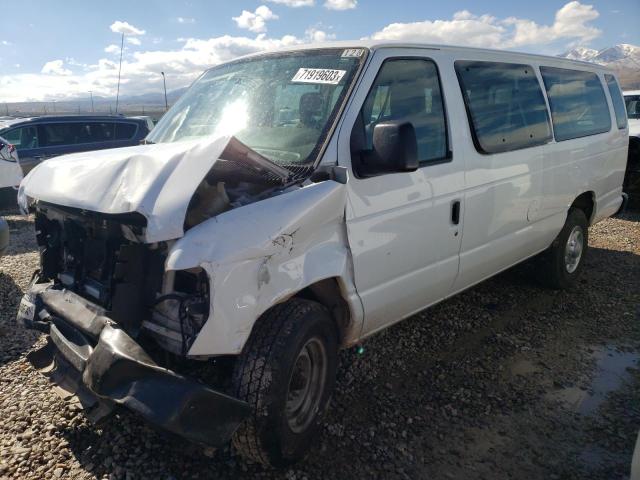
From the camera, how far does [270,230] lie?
89.4 inches

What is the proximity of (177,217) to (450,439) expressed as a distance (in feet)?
6.60

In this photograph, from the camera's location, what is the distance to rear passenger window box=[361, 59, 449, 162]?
296cm

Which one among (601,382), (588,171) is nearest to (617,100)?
(588,171)

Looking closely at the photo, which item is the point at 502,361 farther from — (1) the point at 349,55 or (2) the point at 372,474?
(1) the point at 349,55

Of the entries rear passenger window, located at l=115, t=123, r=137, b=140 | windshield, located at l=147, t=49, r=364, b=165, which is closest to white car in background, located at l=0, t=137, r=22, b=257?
rear passenger window, located at l=115, t=123, r=137, b=140

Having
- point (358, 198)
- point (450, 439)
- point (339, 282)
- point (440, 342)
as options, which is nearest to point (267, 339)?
point (339, 282)

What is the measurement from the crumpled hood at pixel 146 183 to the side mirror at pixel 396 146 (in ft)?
2.56

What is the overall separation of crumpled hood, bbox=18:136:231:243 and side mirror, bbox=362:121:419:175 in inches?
30.7

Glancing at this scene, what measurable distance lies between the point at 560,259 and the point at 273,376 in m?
3.84

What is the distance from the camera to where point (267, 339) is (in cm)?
239

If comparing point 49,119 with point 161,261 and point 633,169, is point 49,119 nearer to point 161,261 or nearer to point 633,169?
point 161,261

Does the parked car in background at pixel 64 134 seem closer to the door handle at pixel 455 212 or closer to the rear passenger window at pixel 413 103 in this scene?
the rear passenger window at pixel 413 103

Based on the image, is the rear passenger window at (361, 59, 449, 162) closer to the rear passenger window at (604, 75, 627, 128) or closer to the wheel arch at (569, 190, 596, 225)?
the wheel arch at (569, 190, 596, 225)

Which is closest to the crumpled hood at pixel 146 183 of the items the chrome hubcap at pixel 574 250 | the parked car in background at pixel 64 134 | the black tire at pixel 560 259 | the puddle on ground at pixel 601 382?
the puddle on ground at pixel 601 382
